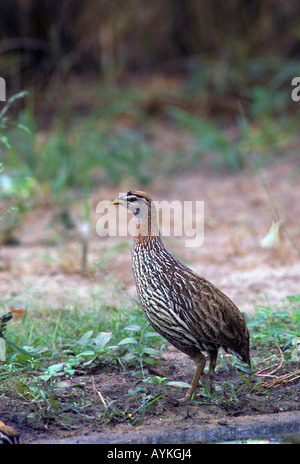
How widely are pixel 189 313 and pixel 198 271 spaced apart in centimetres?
233

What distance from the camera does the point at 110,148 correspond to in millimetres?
8945

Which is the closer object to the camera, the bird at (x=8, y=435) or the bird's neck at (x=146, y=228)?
the bird at (x=8, y=435)

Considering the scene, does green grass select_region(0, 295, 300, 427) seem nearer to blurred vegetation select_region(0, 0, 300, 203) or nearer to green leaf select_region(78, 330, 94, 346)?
green leaf select_region(78, 330, 94, 346)

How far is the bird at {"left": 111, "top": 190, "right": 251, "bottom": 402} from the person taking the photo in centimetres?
387

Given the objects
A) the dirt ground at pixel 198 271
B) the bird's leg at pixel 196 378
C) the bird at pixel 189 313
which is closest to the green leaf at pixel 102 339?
the dirt ground at pixel 198 271

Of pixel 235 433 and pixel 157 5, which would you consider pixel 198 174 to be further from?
pixel 235 433

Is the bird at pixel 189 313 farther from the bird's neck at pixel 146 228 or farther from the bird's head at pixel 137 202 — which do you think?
the bird's head at pixel 137 202

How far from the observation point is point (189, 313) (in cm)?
388

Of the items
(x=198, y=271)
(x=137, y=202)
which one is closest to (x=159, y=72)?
(x=198, y=271)

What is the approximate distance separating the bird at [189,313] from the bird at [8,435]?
3.21 ft

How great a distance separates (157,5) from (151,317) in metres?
8.31

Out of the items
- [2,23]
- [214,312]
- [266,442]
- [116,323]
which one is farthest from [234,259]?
[2,23]

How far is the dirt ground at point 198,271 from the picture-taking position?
3672 mm

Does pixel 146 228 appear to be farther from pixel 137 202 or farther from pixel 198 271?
pixel 198 271
